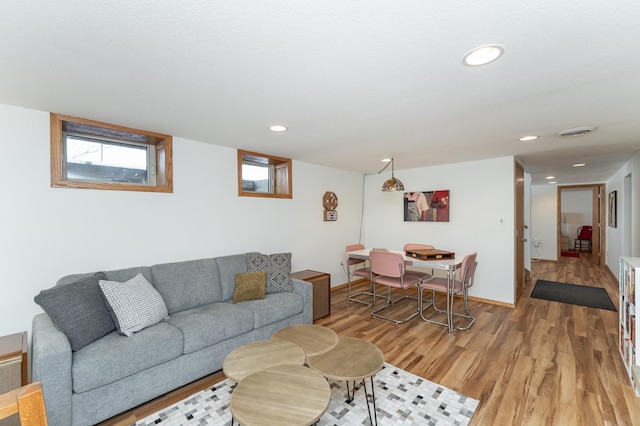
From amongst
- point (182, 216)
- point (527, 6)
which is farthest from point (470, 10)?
point (182, 216)

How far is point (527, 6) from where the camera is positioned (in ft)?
3.78

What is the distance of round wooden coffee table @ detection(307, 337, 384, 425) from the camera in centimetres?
171

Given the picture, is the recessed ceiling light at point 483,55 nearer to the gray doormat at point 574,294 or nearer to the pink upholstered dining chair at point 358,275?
the pink upholstered dining chair at point 358,275

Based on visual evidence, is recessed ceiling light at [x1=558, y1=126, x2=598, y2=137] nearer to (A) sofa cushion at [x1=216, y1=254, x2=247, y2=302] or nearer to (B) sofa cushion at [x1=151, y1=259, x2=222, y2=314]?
(A) sofa cushion at [x1=216, y1=254, x2=247, y2=302]

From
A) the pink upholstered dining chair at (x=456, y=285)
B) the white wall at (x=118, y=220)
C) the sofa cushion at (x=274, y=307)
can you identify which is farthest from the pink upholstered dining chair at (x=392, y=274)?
the white wall at (x=118, y=220)

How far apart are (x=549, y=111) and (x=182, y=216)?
364cm

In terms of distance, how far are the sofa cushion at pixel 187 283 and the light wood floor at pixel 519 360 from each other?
2.45 ft

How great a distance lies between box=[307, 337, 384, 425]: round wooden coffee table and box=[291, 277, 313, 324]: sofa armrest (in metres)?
1.15

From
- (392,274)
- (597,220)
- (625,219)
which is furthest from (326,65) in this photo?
(597,220)

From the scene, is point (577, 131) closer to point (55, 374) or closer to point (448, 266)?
point (448, 266)

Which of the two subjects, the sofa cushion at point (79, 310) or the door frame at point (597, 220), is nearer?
the sofa cushion at point (79, 310)

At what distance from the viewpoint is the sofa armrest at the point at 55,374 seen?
1.65 metres

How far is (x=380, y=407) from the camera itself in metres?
2.04

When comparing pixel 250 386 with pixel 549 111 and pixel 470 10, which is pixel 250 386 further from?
pixel 549 111
